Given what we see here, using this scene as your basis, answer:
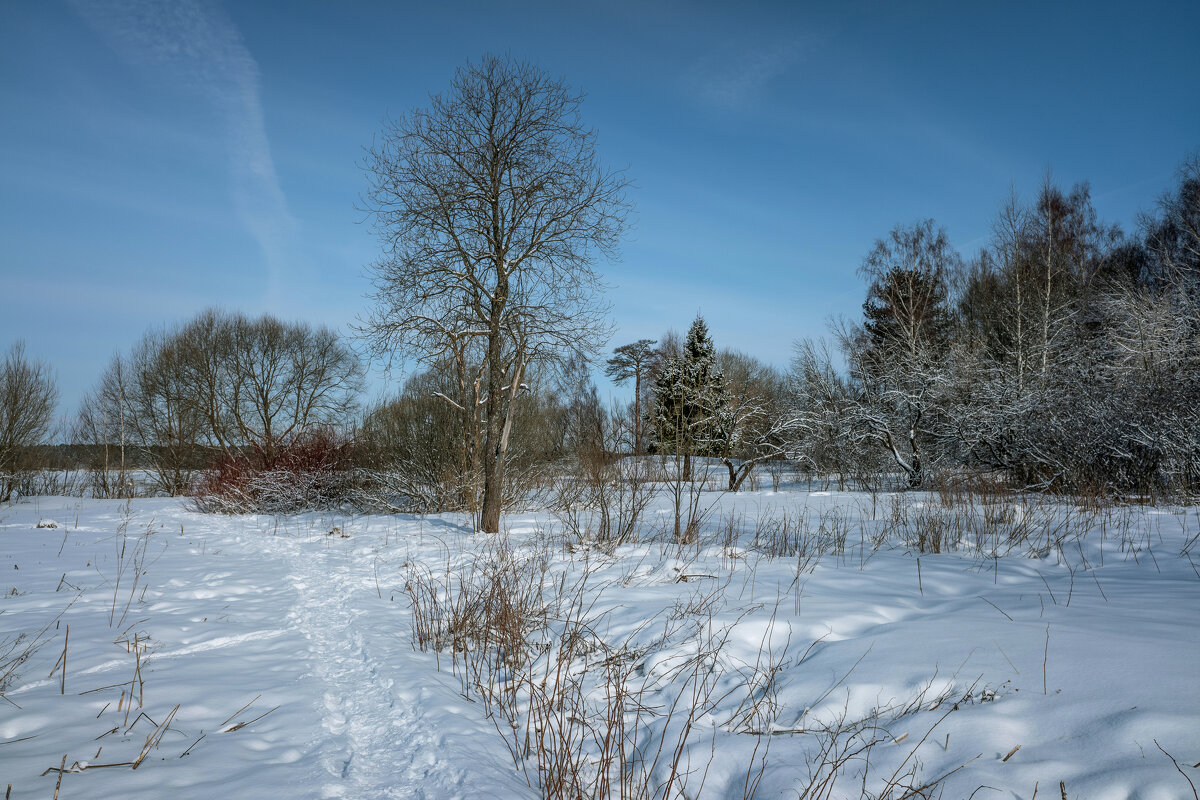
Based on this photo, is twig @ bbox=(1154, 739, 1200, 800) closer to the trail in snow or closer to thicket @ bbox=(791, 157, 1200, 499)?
the trail in snow

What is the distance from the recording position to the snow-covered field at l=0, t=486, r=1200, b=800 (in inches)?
78.2

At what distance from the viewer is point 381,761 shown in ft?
7.68

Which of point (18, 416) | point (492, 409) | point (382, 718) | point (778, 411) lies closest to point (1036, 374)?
point (778, 411)

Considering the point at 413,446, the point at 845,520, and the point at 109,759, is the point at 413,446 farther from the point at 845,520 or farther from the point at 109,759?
the point at 109,759

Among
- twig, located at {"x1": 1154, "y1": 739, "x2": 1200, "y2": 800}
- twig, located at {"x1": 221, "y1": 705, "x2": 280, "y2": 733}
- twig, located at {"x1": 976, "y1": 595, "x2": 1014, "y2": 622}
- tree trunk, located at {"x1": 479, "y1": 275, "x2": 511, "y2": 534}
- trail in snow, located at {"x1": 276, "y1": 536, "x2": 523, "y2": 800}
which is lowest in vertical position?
trail in snow, located at {"x1": 276, "y1": 536, "x2": 523, "y2": 800}

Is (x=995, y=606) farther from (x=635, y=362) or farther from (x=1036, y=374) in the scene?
(x=635, y=362)

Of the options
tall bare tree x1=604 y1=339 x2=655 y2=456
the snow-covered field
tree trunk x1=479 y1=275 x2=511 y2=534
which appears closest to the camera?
the snow-covered field

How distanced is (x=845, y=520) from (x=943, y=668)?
21.3 ft

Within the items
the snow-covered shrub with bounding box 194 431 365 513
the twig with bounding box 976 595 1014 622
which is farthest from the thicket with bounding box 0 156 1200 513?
the twig with bounding box 976 595 1014 622

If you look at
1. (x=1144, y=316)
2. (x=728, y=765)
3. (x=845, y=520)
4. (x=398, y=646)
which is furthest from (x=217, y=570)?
(x=1144, y=316)

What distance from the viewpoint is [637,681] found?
3258 mm

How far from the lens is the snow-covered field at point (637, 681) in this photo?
199cm

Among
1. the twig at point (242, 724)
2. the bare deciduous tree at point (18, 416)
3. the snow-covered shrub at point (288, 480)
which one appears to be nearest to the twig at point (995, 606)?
the twig at point (242, 724)

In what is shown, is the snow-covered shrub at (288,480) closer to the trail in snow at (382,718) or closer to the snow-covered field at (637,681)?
the snow-covered field at (637,681)
